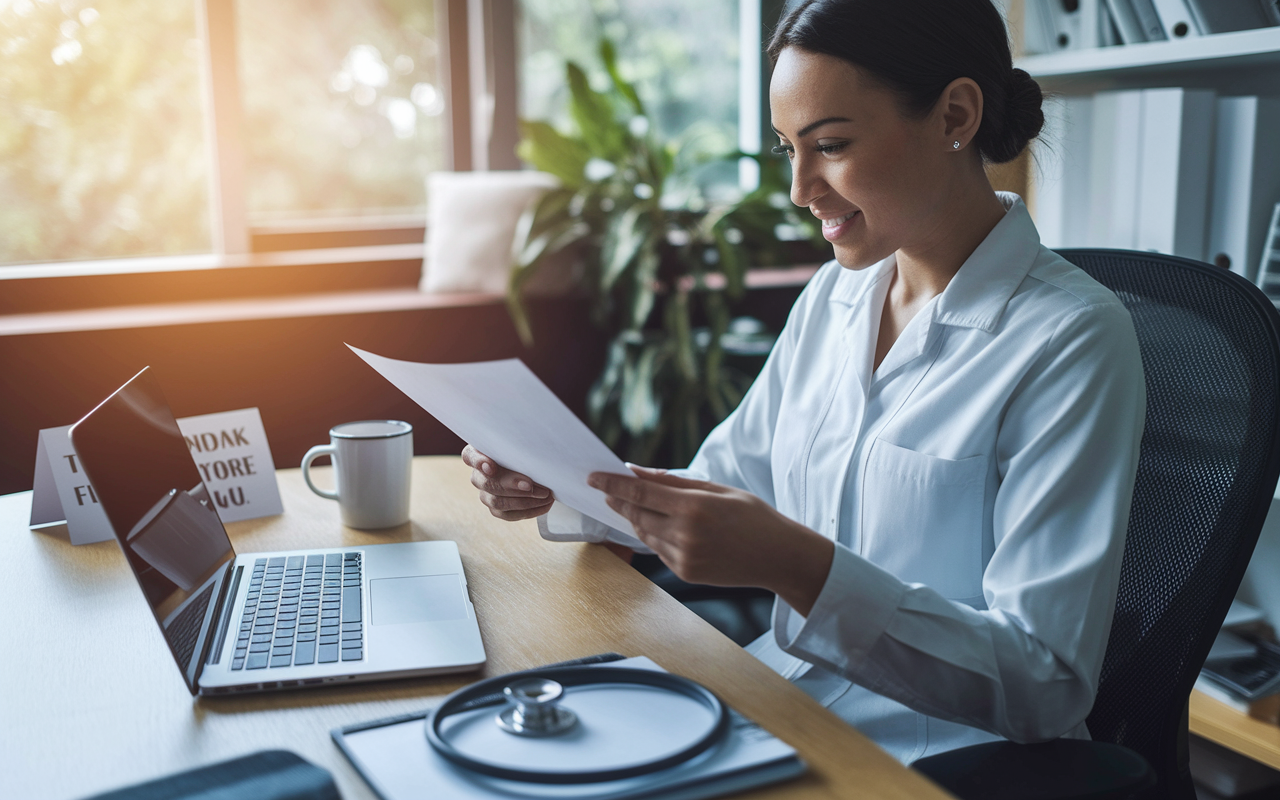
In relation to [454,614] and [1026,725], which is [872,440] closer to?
[1026,725]

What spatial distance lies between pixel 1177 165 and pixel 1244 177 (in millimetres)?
91

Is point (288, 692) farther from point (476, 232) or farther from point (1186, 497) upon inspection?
point (476, 232)

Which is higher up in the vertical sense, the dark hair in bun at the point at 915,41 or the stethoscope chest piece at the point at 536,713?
the dark hair in bun at the point at 915,41

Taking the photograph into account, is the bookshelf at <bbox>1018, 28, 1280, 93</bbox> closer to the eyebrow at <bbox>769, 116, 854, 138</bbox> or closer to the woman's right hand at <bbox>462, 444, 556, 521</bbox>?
the eyebrow at <bbox>769, 116, 854, 138</bbox>

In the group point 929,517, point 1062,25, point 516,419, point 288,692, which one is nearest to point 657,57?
point 1062,25

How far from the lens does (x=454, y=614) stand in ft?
2.89

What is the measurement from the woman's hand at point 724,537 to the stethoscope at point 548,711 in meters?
0.09

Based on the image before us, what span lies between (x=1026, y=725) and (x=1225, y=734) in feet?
2.75

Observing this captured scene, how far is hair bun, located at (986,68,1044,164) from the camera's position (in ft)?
3.51

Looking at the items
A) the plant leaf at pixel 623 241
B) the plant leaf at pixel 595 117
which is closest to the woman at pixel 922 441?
the plant leaf at pixel 623 241

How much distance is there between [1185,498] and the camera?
91cm

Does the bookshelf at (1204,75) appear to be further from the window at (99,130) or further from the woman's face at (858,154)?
the window at (99,130)

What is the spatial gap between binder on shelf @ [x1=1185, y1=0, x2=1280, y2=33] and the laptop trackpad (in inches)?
49.6

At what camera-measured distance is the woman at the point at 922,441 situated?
0.79 m
